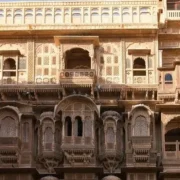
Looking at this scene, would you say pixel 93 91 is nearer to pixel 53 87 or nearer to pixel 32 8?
pixel 53 87

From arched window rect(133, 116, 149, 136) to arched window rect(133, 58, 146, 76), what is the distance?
265 centimetres

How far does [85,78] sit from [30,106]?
110 inches

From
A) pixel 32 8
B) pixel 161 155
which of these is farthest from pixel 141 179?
pixel 32 8

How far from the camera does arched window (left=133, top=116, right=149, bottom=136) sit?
3544 centimetres

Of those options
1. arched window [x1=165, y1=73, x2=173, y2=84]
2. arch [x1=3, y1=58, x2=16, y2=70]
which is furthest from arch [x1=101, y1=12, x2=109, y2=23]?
arch [x1=3, y1=58, x2=16, y2=70]

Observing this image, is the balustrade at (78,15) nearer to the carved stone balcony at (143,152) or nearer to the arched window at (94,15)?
the arched window at (94,15)

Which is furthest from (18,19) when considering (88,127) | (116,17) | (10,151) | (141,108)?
(141,108)

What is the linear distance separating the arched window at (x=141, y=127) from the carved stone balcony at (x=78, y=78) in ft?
8.97

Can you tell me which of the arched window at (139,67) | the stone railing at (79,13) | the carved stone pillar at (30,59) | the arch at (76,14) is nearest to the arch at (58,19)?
the stone railing at (79,13)

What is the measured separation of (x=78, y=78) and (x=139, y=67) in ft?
10.9

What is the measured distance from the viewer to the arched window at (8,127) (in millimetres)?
35531

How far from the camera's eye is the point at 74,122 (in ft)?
117

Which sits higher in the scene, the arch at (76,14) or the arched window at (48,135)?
the arch at (76,14)

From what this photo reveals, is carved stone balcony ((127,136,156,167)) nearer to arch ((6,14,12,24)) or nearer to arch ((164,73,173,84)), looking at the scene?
arch ((164,73,173,84))
